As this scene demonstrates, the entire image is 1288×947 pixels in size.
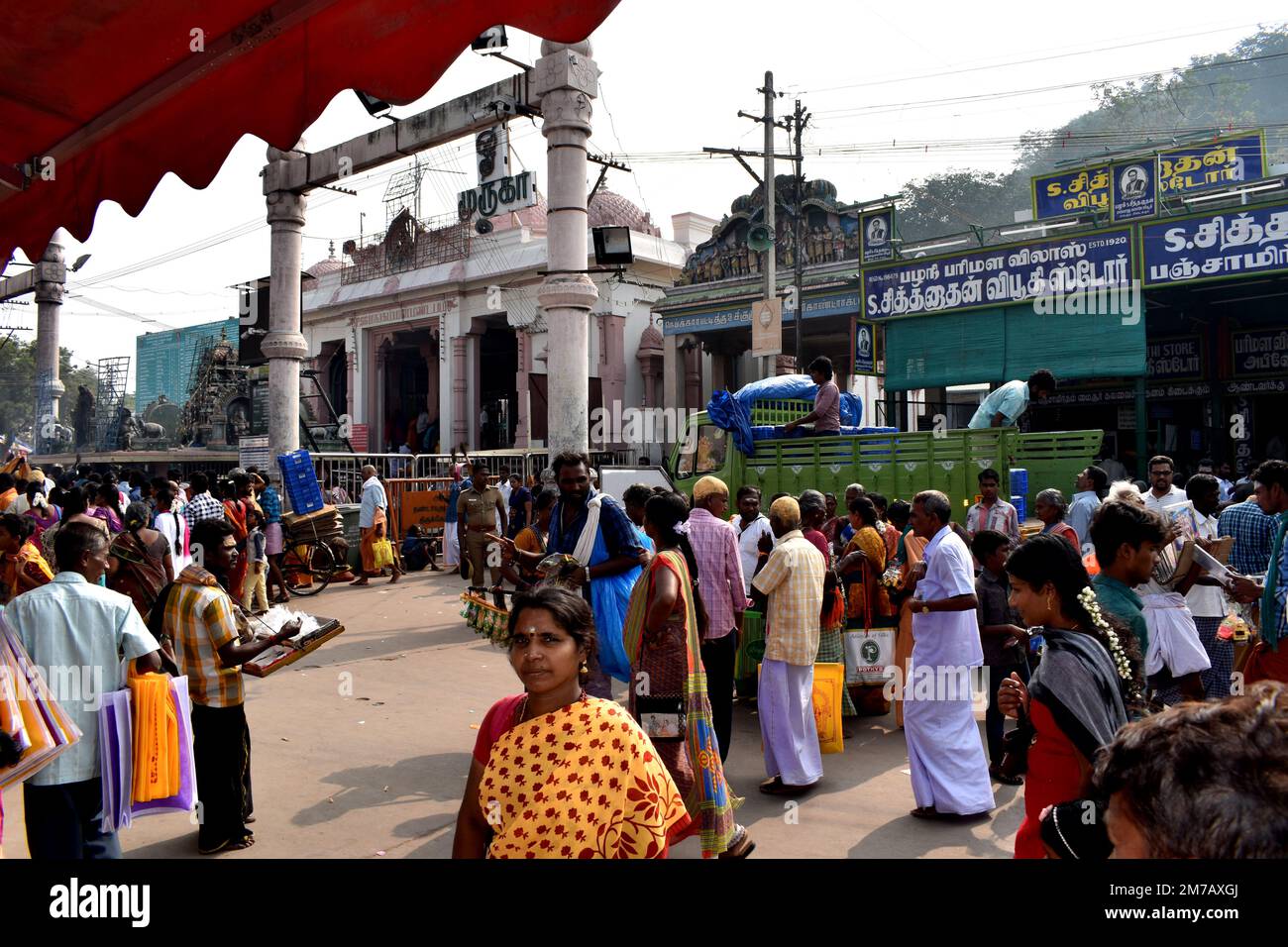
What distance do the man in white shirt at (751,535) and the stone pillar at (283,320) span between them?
9335mm

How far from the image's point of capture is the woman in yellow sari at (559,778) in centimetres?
209

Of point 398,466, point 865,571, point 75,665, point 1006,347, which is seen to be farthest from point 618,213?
point 75,665

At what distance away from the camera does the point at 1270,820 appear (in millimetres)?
1158

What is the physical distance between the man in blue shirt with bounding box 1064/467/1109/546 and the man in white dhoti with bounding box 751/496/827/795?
3749 millimetres

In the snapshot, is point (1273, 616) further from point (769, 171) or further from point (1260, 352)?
point (1260, 352)

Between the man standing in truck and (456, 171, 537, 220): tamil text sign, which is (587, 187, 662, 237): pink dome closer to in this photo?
(456, 171, 537, 220): tamil text sign

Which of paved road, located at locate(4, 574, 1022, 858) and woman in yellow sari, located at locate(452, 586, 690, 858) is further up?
woman in yellow sari, located at locate(452, 586, 690, 858)

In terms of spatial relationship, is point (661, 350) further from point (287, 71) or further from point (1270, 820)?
point (1270, 820)

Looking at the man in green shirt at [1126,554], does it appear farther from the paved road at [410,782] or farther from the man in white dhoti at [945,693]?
the paved road at [410,782]

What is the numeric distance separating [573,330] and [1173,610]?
25.3 ft

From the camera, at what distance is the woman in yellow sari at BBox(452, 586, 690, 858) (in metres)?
2.09

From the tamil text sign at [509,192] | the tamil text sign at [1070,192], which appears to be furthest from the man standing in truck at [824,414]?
the tamil text sign at [1070,192]

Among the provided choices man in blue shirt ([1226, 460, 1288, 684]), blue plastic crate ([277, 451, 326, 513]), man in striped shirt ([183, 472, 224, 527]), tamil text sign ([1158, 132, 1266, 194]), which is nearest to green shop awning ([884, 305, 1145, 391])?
tamil text sign ([1158, 132, 1266, 194])

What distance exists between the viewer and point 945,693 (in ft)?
16.1
